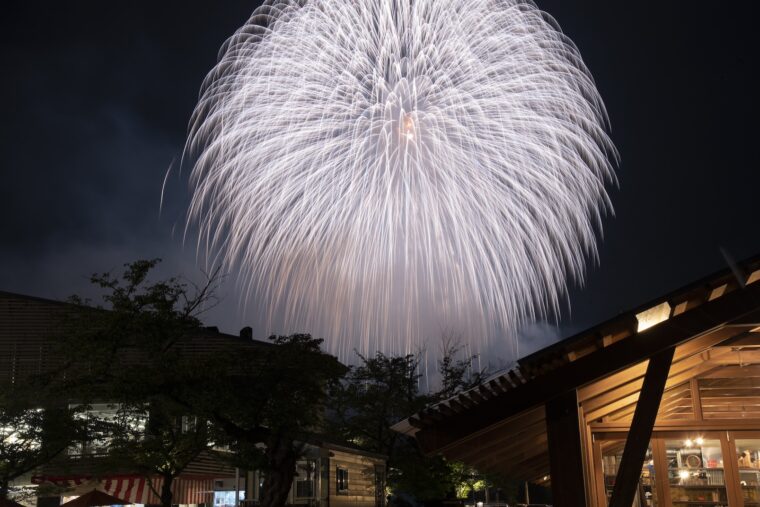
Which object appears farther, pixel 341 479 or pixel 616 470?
pixel 341 479

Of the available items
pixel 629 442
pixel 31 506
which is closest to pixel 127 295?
pixel 31 506

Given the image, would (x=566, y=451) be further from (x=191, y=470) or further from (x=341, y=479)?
(x=191, y=470)

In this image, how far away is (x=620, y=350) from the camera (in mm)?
6461

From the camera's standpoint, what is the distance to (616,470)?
1003cm

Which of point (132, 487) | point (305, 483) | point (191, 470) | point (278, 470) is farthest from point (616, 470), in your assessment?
point (191, 470)

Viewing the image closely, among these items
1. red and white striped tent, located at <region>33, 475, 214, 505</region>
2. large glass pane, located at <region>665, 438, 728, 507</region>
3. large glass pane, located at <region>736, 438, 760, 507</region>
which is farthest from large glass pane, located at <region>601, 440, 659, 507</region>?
red and white striped tent, located at <region>33, 475, 214, 505</region>

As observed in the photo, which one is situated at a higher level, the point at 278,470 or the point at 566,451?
the point at 278,470

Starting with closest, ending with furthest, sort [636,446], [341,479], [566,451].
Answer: [636,446] → [566,451] → [341,479]

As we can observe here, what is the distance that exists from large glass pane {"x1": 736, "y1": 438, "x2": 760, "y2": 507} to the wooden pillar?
3.55m

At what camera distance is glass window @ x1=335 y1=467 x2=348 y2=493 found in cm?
2570

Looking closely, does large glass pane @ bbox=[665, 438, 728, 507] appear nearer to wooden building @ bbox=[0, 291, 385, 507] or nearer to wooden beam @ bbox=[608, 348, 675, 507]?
wooden beam @ bbox=[608, 348, 675, 507]

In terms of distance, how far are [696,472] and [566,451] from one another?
361 cm

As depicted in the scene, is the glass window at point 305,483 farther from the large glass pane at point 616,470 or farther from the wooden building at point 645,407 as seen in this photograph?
the large glass pane at point 616,470

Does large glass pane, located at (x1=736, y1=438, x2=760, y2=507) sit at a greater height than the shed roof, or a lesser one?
lesser
